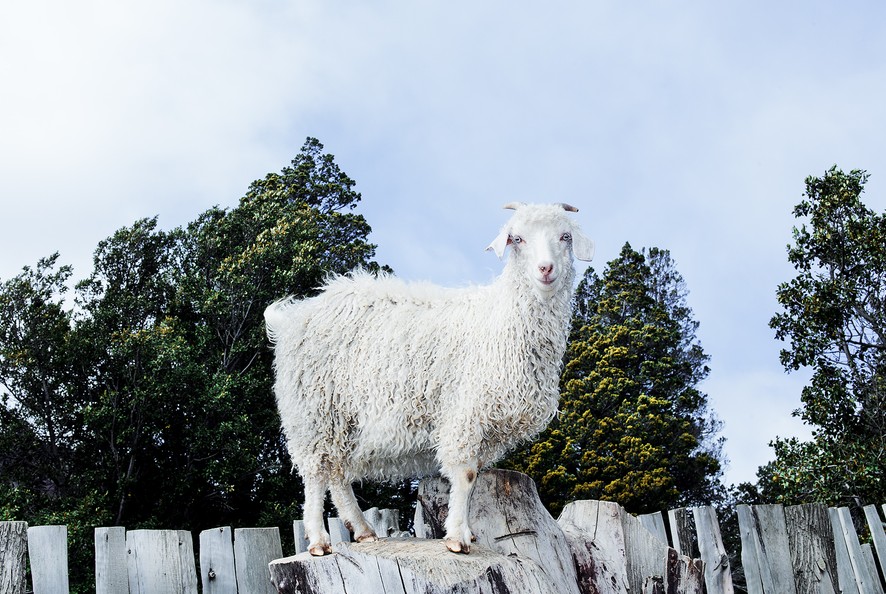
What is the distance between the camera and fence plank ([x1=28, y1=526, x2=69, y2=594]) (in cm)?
486

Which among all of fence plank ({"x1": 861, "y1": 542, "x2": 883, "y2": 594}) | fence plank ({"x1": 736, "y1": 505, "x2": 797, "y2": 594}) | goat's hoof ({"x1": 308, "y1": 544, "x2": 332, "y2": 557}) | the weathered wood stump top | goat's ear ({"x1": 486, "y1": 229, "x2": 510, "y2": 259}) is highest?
goat's ear ({"x1": 486, "y1": 229, "x2": 510, "y2": 259})

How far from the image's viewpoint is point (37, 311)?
13.7 metres

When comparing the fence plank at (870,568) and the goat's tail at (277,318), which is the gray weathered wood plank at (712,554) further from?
the goat's tail at (277,318)

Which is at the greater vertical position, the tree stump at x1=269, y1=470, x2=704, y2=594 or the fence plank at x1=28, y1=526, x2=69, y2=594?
the fence plank at x1=28, y1=526, x2=69, y2=594

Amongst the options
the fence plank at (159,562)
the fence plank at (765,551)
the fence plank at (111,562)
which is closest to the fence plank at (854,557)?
the fence plank at (765,551)

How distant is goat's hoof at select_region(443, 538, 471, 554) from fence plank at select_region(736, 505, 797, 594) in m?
3.19

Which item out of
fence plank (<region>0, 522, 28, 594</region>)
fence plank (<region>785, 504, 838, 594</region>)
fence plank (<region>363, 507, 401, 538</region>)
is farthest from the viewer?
fence plank (<region>363, 507, 401, 538</region>)

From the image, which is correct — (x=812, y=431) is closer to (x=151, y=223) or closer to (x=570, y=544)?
(x=570, y=544)

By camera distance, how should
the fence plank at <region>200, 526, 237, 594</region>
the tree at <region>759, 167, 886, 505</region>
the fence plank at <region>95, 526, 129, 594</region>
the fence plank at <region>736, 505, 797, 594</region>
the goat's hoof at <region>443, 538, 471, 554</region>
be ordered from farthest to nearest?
the tree at <region>759, 167, 886, 505</region>, the fence plank at <region>736, 505, 797, 594</region>, the fence plank at <region>200, 526, 237, 594</region>, the fence plank at <region>95, 526, 129, 594</region>, the goat's hoof at <region>443, 538, 471, 554</region>

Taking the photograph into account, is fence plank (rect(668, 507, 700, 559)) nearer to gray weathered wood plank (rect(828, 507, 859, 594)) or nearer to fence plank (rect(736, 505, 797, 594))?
fence plank (rect(736, 505, 797, 594))

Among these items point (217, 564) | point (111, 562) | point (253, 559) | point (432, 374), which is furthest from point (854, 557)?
point (111, 562)

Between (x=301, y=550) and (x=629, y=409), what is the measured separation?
477 inches

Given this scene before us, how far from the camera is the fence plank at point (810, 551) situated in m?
6.83

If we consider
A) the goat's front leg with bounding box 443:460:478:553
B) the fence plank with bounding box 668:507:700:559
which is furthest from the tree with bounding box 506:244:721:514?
the goat's front leg with bounding box 443:460:478:553
